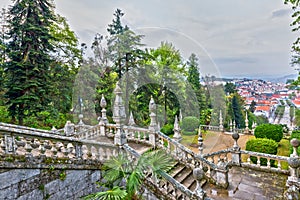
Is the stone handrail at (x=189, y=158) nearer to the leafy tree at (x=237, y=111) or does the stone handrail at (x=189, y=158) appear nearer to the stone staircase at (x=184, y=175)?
the stone staircase at (x=184, y=175)

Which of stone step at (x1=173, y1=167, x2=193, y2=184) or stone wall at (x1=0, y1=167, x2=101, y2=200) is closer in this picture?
stone wall at (x1=0, y1=167, x2=101, y2=200)

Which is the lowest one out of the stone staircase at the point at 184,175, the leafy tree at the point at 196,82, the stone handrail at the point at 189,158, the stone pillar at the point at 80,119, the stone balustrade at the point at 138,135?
the stone staircase at the point at 184,175

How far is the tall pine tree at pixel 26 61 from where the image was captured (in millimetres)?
11070

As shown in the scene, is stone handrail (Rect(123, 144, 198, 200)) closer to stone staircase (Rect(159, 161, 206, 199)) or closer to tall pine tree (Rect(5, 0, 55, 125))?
stone staircase (Rect(159, 161, 206, 199))

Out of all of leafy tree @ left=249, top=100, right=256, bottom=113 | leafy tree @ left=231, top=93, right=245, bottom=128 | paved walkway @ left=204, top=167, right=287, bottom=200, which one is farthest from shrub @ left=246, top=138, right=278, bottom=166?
leafy tree @ left=249, top=100, right=256, bottom=113

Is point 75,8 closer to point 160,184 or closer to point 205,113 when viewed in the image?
point 160,184

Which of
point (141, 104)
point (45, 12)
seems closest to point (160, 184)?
point (141, 104)

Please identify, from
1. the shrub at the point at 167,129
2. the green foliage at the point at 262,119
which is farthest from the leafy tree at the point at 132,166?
the green foliage at the point at 262,119

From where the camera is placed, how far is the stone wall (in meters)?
4.17

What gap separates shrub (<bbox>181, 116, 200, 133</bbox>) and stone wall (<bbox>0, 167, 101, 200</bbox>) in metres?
10.2

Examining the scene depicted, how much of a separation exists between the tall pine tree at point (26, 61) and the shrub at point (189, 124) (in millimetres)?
9452

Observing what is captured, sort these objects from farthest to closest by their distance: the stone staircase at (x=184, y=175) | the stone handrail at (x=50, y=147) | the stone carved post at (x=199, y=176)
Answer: the stone staircase at (x=184, y=175)
the stone carved post at (x=199, y=176)
the stone handrail at (x=50, y=147)

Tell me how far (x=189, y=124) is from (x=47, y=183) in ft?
39.2

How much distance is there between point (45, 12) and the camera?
1213cm
